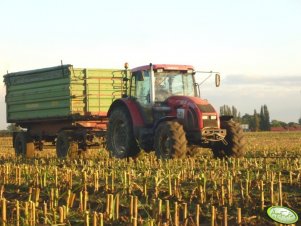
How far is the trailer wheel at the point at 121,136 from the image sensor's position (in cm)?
1205

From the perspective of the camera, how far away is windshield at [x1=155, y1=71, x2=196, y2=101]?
11641 millimetres

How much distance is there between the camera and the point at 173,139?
1046 centimetres

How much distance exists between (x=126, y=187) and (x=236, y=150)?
5.15 metres

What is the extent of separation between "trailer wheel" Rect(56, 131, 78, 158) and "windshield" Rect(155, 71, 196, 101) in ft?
11.5

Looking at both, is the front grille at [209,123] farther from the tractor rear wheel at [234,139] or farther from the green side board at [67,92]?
the green side board at [67,92]

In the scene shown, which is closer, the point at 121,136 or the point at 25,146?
the point at 121,136

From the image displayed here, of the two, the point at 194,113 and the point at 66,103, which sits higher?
the point at 66,103

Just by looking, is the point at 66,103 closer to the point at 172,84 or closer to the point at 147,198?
the point at 172,84

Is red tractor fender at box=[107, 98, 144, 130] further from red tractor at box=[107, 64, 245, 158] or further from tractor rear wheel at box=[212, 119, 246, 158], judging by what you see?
tractor rear wheel at box=[212, 119, 246, 158]

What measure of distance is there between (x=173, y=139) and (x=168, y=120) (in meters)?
0.84

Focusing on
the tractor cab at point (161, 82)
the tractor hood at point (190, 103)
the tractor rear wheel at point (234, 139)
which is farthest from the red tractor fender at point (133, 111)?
the tractor rear wheel at point (234, 139)

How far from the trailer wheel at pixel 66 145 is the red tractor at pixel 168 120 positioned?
1.71 meters

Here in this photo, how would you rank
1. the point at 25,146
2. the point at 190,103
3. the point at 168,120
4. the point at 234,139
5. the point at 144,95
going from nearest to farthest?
1. the point at 190,103
2. the point at 168,120
3. the point at 234,139
4. the point at 144,95
5. the point at 25,146
